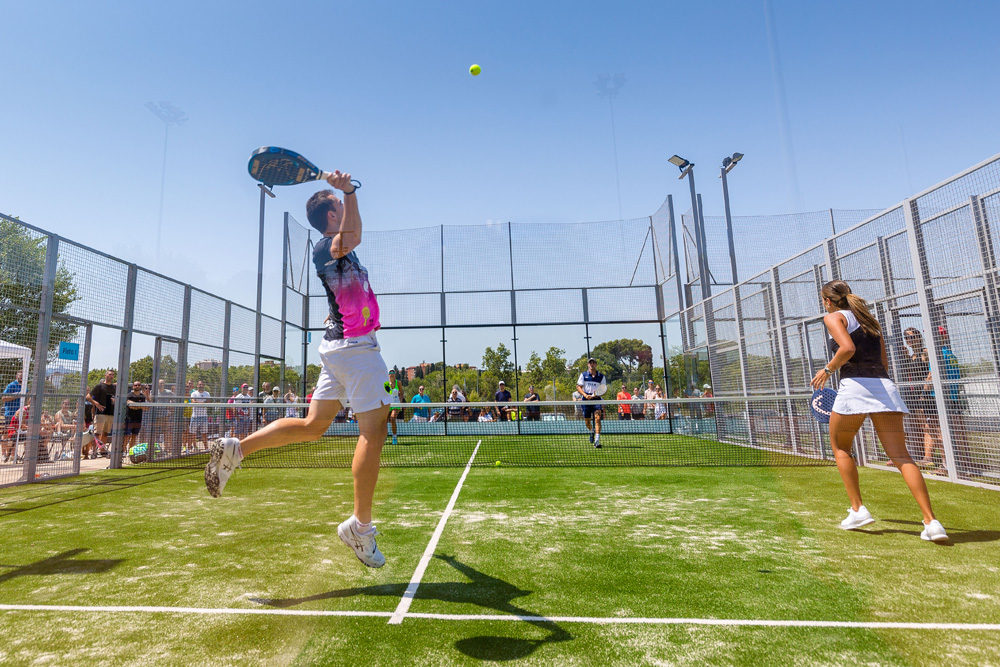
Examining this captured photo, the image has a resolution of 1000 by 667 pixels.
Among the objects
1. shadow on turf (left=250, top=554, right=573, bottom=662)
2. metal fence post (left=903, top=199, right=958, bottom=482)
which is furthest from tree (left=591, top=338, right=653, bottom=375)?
shadow on turf (left=250, top=554, right=573, bottom=662)

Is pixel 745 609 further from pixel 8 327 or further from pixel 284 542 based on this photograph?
pixel 8 327

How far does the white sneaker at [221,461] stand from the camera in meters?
3.03

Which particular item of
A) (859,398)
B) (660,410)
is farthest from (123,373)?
(660,410)

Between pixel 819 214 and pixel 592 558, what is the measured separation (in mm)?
13891

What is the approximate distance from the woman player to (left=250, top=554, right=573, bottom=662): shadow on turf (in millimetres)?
2613

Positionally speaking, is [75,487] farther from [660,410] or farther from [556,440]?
[660,410]

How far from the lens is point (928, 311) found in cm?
574

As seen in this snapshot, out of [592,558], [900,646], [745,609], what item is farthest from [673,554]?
[900,646]

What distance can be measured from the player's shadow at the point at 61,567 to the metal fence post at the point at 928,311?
306 inches

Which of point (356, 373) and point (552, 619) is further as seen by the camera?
point (356, 373)

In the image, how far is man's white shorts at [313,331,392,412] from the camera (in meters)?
2.81

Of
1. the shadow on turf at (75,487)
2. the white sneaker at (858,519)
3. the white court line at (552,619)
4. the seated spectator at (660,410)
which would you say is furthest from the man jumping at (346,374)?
the seated spectator at (660,410)

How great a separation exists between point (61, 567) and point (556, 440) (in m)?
9.92

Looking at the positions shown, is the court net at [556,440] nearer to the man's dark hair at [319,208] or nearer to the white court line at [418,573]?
the white court line at [418,573]
